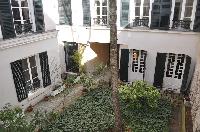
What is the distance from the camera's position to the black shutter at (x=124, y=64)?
13.5 meters

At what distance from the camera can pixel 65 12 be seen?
1405 cm

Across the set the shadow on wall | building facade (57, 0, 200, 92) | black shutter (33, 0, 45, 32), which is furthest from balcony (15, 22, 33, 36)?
the shadow on wall

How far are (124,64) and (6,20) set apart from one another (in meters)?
7.09

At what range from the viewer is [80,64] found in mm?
15039

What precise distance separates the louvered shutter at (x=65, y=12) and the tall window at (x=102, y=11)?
1.70 m

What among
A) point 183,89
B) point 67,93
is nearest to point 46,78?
point 67,93

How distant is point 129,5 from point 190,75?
5.12m

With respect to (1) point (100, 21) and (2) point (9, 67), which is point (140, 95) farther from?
(2) point (9, 67)

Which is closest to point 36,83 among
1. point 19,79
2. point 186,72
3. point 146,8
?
point 19,79

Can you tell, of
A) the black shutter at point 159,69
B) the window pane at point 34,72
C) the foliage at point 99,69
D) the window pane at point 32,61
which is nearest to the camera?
the window pane at point 32,61

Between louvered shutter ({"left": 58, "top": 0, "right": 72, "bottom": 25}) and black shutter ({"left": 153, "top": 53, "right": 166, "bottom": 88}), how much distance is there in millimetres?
5813

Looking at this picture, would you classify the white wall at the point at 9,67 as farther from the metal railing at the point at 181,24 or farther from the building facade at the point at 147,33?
the metal railing at the point at 181,24

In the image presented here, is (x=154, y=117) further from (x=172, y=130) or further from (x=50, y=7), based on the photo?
(x=50, y=7)

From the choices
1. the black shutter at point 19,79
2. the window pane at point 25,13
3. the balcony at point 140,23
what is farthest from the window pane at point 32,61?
the balcony at point 140,23
